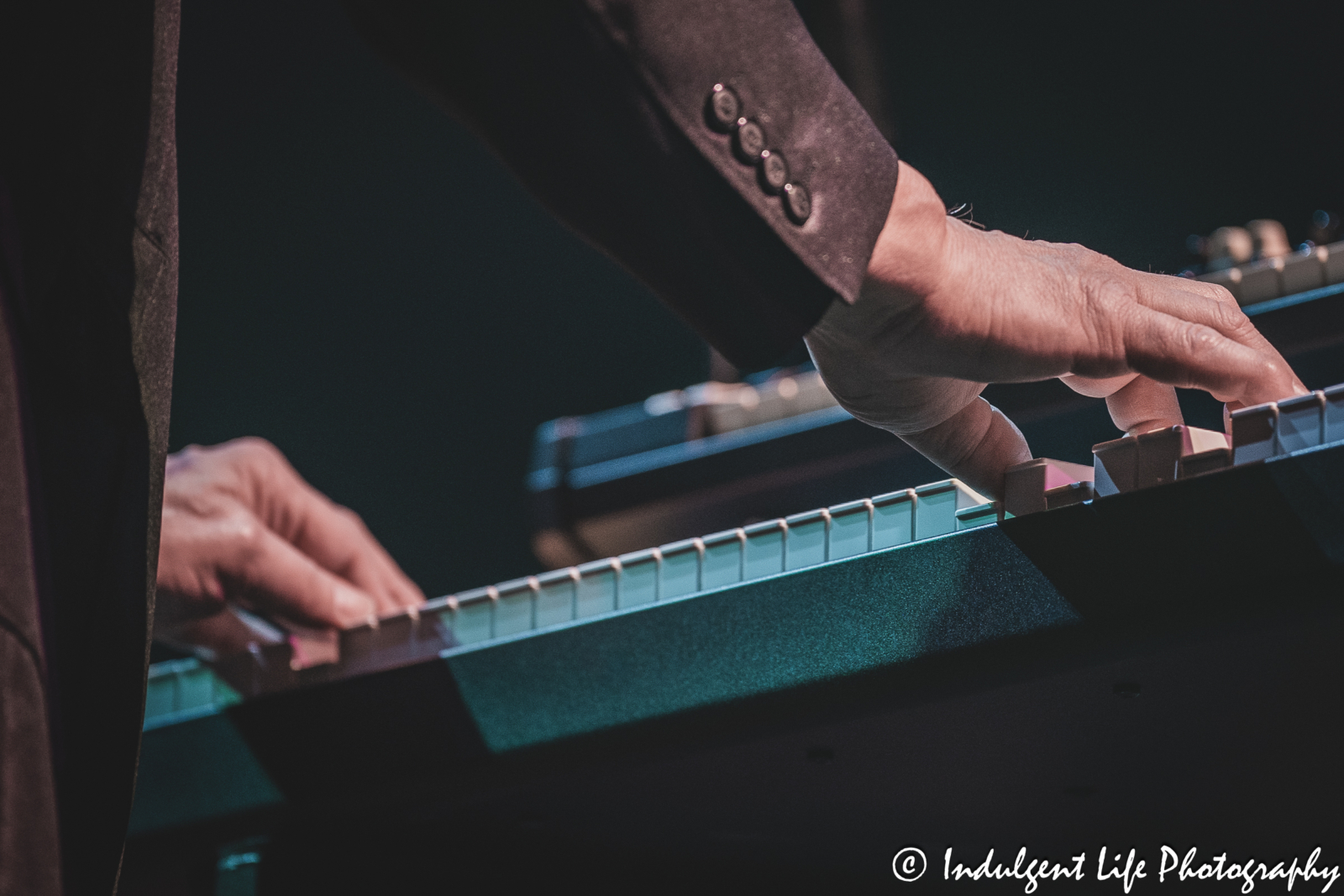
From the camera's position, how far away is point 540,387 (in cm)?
195

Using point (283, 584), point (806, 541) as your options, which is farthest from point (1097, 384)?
point (283, 584)

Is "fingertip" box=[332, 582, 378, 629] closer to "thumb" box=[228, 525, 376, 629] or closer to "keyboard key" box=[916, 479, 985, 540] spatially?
"thumb" box=[228, 525, 376, 629]

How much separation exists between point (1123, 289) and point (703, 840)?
0.32 metres

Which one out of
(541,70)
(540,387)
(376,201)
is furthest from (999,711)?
(376,201)

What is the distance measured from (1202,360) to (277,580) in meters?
0.58

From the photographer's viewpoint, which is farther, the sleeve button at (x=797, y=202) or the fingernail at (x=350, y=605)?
the fingernail at (x=350, y=605)

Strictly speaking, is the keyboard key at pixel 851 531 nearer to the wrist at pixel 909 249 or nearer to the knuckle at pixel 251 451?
the wrist at pixel 909 249

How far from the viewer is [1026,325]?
0.45m

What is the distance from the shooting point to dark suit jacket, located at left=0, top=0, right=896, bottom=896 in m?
0.41

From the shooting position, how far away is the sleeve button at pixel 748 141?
42cm

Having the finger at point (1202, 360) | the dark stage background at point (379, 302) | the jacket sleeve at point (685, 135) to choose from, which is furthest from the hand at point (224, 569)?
the dark stage background at point (379, 302)

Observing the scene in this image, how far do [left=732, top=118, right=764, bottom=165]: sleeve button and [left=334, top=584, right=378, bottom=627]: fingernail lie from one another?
51 cm

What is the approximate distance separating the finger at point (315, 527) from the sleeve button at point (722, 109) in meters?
0.60

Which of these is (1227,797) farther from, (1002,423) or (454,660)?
(454,660)
